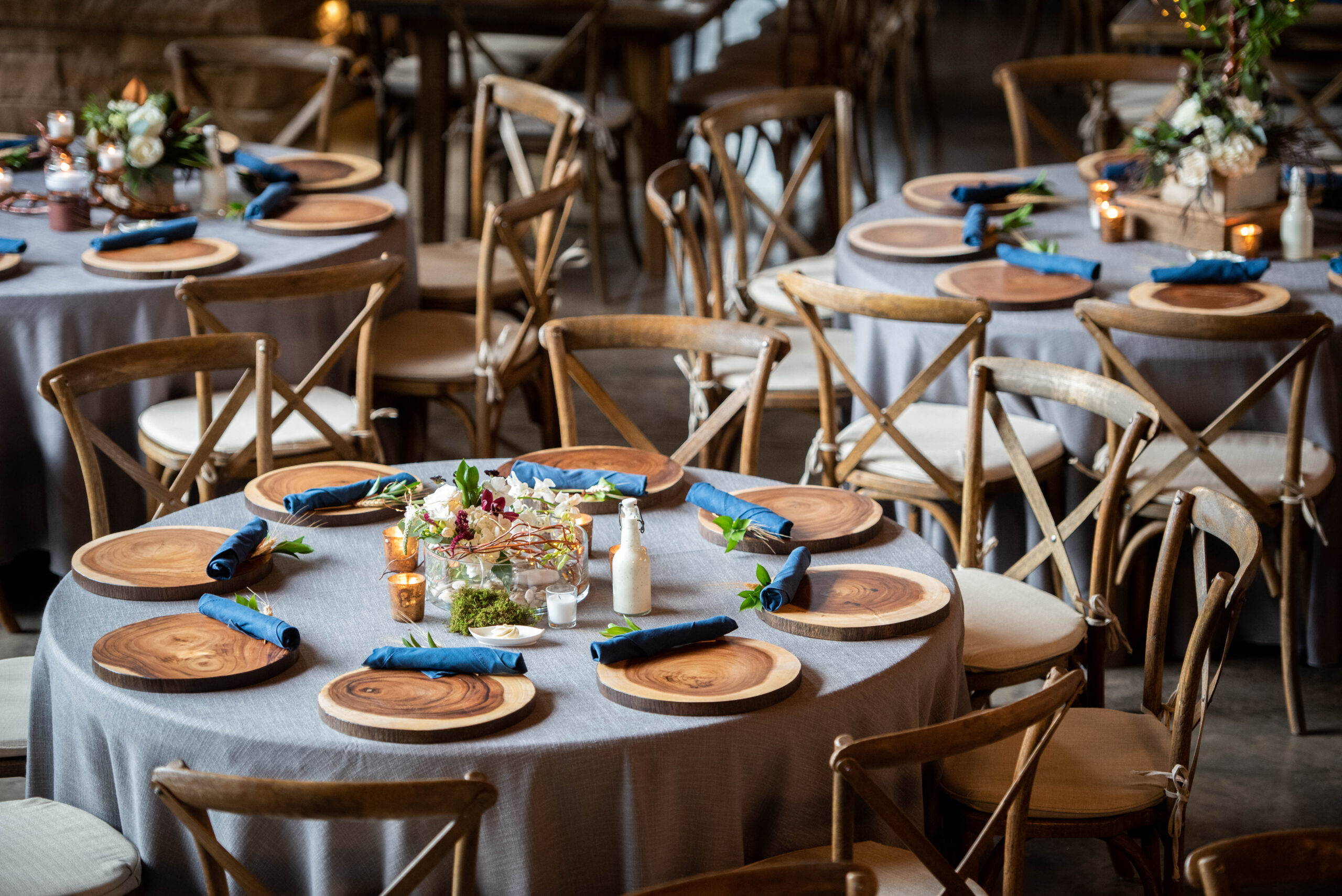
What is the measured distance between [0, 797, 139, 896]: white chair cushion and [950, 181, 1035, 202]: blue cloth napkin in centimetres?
298

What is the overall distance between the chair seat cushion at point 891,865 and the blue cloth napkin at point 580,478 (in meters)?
0.78

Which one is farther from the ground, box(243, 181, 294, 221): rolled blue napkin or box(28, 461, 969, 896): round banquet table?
box(243, 181, 294, 221): rolled blue napkin

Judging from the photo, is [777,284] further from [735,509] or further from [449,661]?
[449,661]

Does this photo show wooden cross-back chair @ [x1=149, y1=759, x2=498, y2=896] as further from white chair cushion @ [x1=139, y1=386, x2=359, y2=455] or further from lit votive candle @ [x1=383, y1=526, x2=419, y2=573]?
white chair cushion @ [x1=139, y1=386, x2=359, y2=455]

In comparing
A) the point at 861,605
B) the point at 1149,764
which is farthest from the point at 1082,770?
the point at 861,605

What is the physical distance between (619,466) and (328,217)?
1.76m

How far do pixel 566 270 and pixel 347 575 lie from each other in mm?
4469

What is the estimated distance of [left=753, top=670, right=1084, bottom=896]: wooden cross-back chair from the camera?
1.59 meters

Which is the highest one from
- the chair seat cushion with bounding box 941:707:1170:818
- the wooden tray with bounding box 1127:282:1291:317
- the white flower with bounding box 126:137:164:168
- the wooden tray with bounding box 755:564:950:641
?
the white flower with bounding box 126:137:164:168

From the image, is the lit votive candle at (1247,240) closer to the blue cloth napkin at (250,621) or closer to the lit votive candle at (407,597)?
the lit votive candle at (407,597)

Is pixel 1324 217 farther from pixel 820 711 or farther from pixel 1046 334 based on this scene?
pixel 820 711

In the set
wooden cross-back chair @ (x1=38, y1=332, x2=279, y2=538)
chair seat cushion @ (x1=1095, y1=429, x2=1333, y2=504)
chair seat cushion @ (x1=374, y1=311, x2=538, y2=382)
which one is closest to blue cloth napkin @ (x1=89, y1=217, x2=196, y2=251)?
chair seat cushion @ (x1=374, y1=311, x2=538, y2=382)

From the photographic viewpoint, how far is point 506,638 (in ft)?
6.73

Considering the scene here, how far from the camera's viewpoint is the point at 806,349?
4113 millimetres
